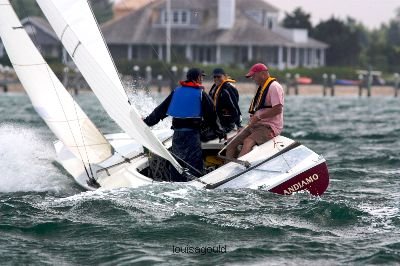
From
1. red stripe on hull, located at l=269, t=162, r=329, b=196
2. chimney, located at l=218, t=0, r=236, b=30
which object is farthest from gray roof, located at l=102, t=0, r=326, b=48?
red stripe on hull, located at l=269, t=162, r=329, b=196

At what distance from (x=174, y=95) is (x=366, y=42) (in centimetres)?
9878

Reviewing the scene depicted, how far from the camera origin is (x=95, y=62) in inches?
473

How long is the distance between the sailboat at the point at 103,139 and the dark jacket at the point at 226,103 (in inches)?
16.9

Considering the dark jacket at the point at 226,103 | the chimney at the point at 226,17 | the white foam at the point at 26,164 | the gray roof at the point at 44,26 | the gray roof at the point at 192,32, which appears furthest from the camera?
the gray roof at the point at 44,26

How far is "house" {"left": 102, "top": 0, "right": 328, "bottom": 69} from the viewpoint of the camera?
218 ft

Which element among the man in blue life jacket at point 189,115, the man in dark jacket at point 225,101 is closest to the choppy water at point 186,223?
the man in blue life jacket at point 189,115

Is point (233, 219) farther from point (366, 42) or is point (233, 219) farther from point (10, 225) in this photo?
point (366, 42)

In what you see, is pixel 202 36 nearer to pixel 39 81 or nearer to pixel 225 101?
pixel 225 101

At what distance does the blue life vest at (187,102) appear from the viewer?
40.6ft

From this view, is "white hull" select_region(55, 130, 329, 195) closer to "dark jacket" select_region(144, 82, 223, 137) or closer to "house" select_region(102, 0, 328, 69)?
"dark jacket" select_region(144, 82, 223, 137)

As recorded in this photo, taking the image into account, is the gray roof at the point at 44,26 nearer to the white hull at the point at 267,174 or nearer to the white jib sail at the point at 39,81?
the white jib sail at the point at 39,81

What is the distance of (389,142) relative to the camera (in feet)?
72.5

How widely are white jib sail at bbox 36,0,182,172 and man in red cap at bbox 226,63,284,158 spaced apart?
99 centimetres

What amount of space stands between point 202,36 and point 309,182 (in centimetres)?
5514
